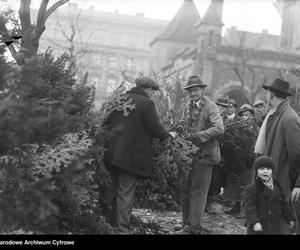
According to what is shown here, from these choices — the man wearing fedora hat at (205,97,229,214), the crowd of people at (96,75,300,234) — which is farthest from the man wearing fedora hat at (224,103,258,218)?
the crowd of people at (96,75,300,234)

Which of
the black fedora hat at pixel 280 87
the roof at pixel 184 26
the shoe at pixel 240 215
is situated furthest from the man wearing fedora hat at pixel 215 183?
the roof at pixel 184 26

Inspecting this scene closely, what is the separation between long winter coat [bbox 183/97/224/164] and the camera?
7.12 metres

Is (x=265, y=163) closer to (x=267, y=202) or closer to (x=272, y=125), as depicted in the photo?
(x=267, y=202)

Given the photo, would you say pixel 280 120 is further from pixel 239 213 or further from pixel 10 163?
pixel 239 213

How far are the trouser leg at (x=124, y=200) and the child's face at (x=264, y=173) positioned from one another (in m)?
1.62

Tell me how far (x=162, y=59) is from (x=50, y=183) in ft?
175

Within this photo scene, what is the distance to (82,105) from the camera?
7148 millimetres

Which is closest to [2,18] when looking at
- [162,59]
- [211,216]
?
[211,216]

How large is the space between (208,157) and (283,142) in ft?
4.76

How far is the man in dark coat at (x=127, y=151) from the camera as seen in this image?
621 cm

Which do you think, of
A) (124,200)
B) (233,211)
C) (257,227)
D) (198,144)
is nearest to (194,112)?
(198,144)

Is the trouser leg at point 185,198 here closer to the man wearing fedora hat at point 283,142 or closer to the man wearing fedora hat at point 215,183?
the man wearing fedora hat at point 283,142

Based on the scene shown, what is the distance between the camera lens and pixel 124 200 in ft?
20.7

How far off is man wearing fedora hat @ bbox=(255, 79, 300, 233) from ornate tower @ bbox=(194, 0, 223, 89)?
32.0 m
